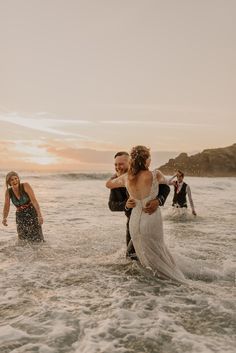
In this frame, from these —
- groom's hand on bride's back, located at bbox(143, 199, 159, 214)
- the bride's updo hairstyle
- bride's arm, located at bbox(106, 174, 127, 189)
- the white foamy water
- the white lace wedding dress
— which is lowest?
the white foamy water

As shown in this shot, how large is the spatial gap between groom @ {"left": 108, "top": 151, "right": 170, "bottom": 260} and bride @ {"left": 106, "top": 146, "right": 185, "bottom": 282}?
82 millimetres

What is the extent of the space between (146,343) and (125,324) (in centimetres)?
54

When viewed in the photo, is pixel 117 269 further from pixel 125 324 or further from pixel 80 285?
pixel 125 324

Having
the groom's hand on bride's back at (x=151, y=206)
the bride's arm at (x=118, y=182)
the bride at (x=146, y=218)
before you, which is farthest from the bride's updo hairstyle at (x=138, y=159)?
the groom's hand on bride's back at (x=151, y=206)

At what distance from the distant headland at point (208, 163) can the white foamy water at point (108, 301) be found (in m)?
79.8

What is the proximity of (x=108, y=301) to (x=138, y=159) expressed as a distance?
2.07 metres

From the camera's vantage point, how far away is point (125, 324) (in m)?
4.71

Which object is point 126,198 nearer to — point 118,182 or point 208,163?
point 118,182

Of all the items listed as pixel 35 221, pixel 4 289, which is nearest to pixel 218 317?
pixel 4 289

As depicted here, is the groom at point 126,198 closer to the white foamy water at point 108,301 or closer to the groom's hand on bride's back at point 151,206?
the groom's hand on bride's back at point 151,206

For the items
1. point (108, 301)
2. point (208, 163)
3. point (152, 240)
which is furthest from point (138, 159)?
point (208, 163)

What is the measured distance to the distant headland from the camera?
8739 cm

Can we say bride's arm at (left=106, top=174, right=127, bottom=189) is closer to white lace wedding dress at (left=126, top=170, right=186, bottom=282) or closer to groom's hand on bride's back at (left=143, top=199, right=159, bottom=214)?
white lace wedding dress at (left=126, top=170, right=186, bottom=282)

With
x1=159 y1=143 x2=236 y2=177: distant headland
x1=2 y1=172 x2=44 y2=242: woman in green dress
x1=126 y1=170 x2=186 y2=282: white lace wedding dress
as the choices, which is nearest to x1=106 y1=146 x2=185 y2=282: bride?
x1=126 y1=170 x2=186 y2=282: white lace wedding dress
